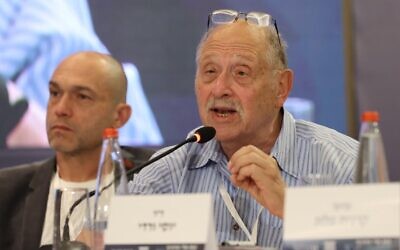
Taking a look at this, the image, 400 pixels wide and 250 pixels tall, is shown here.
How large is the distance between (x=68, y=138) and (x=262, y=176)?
154 centimetres

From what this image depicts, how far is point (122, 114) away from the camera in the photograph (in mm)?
3219

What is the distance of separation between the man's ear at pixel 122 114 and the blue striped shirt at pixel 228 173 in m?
1.10

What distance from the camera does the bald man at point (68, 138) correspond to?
2.85m

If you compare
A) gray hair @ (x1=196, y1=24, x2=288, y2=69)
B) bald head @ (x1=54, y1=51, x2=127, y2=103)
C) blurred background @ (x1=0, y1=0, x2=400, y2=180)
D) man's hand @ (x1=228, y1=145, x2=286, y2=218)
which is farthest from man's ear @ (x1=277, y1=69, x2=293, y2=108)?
bald head @ (x1=54, y1=51, x2=127, y2=103)

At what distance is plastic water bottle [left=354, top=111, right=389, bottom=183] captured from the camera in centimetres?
135

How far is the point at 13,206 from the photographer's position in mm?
2904

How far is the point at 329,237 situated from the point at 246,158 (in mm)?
563

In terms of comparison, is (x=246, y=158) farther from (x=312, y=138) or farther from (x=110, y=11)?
(x=110, y=11)

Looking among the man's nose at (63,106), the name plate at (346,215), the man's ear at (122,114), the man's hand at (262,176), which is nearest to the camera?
the name plate at (346,215)

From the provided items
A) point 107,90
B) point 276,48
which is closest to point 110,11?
point 107,90

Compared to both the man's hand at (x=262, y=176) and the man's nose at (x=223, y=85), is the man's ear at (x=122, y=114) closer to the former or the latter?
the man's nose at (x=223, y=85)

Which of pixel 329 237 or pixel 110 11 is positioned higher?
pixel 110 11

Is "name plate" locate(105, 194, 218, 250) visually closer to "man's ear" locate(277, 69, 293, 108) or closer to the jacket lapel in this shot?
"man's ear" locate(277, 69, 293, 108)

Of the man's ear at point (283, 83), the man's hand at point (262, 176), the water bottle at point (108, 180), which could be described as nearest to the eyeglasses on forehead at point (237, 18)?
the man's ear at point (283, 83)
